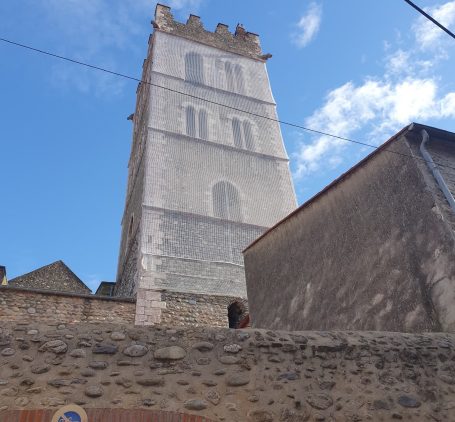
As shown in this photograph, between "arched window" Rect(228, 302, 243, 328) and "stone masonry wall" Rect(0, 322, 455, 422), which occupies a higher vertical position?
"arched window" Rect(228, 302, 243, 328)

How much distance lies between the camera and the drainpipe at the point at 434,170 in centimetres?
543

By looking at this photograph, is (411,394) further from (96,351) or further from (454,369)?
(96,351)

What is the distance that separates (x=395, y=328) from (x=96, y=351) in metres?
3.75

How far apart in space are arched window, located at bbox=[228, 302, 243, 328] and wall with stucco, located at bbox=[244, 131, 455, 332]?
464 cm

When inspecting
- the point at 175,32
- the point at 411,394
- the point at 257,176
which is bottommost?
the point at 411,394

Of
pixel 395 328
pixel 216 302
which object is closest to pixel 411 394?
pixel 395 328

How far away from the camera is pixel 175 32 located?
21266mm

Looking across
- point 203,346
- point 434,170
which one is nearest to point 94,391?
point 203,346

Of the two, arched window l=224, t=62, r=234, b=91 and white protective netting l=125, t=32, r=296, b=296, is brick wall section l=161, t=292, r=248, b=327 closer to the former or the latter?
white protective netting l=125, t=32, r=296, b=296

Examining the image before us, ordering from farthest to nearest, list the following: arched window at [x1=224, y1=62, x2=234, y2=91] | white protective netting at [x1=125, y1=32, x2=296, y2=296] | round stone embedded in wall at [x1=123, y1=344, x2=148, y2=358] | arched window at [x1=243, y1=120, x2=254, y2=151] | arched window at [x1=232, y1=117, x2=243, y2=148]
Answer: arched window at [x1=224, y1=62, x2=234, y2=91] → arched window at [x1=243, y1=120, x2=254, y2=151] → arched window at [x1=232, y1=117, x2=243, y2=148] → white protective netting at [x1=125, y1=32, x2=296, y2=296] → round stone embedded in wall at [x1=123, y1=344, x2=148, y2=358]

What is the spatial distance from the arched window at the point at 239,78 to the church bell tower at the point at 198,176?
58 mm

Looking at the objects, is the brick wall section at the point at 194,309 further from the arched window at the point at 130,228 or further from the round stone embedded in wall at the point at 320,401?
the round stone embedded in wall at the point at 320,401

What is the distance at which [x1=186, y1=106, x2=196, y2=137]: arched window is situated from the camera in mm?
16938

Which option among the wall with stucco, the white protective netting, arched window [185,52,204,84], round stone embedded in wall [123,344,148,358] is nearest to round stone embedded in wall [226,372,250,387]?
round stone embedded in wall [123,344,148,358]
